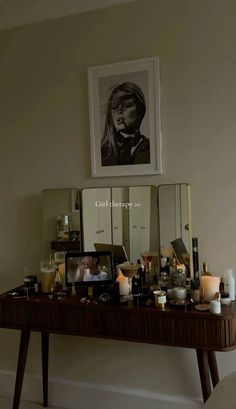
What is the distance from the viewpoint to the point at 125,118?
7.73 feet

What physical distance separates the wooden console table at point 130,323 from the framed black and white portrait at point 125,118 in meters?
0.81

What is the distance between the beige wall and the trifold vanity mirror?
68 mm

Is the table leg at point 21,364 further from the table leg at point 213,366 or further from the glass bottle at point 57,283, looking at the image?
the table leg at point 213,366

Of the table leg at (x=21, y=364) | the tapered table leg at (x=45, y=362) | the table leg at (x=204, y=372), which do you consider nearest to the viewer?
the table leg at (x=204, y=372)

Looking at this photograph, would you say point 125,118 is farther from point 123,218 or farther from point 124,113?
point 123,218

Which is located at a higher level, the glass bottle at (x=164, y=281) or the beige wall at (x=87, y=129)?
the beige wall at (x=87, y=129)

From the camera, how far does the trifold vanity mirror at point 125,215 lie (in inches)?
89.4

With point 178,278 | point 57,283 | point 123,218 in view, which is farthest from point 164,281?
point 57,283

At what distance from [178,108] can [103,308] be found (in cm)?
117

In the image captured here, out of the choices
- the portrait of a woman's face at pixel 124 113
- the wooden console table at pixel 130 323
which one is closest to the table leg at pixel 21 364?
the wooden console table at pixel 130 323

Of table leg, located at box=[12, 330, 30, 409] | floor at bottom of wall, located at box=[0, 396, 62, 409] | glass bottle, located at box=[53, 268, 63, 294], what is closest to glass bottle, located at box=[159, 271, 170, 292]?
glass bottle, located at box=[53, 268, 63, 294]

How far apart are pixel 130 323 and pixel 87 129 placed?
1.18m

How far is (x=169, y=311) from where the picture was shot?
192cm

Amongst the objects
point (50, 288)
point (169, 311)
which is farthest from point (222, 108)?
point (50, 288)
